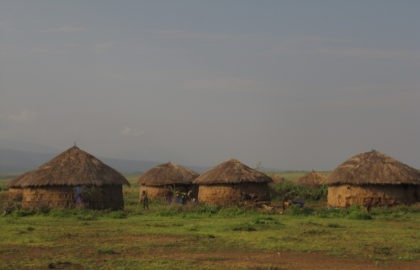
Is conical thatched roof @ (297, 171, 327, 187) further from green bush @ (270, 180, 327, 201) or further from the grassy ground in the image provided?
the grassy ground

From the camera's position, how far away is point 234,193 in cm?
2586

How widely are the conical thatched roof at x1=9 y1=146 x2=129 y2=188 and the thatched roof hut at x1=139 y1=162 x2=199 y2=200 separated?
24.5 ft

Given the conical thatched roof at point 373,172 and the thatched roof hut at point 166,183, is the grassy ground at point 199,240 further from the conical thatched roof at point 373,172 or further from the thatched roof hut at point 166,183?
the thatched roof hut at point 166,183

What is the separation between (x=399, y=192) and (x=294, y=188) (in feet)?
33.9

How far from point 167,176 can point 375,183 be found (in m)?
12.0

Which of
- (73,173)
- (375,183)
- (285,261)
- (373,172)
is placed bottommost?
(285,261)

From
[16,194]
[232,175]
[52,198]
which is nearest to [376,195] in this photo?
[232,175]

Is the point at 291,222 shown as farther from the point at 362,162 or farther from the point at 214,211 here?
the point at 362,162

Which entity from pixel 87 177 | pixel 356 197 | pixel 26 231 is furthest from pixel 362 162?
pixel 26 231

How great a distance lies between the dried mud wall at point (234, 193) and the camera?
2580 centimetres

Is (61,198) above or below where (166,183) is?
below

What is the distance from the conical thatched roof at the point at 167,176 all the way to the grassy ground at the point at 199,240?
32.4 ft

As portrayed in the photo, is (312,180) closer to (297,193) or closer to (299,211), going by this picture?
(297,193)

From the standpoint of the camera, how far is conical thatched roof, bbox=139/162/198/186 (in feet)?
103
